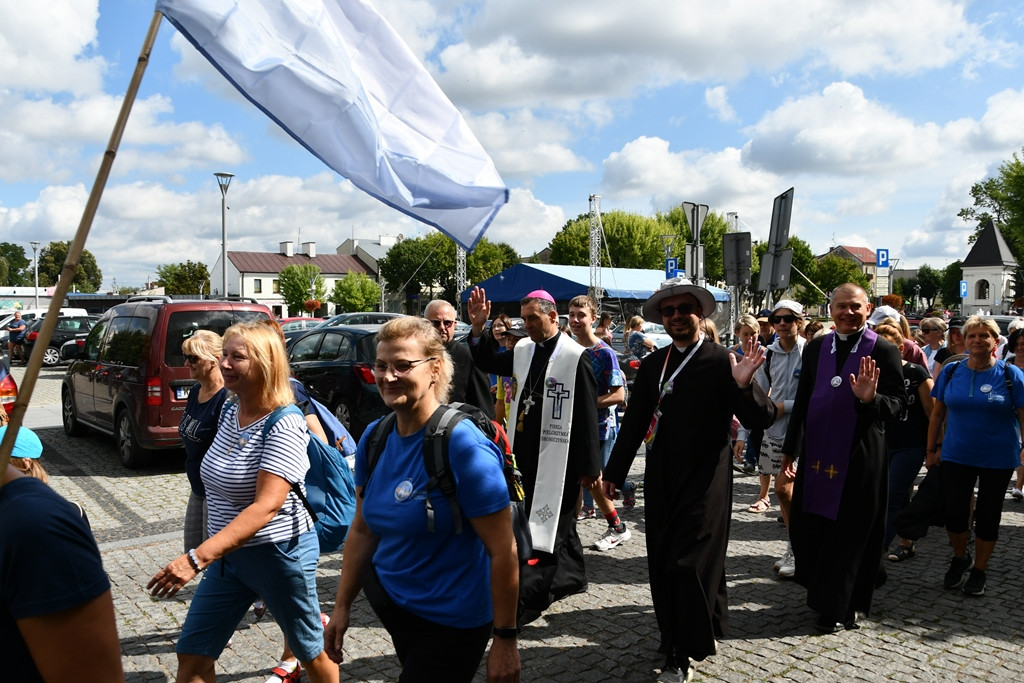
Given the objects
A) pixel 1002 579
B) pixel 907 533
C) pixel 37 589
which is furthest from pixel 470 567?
pixel 1002 579

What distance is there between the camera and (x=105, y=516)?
7.33m

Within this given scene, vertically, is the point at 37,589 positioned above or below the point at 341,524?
above

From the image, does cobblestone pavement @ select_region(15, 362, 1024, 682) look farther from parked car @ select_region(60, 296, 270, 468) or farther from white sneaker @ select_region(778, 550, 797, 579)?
parked car @ select_region(60, 296, 270, 468)

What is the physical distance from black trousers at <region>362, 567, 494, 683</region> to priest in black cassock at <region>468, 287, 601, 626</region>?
2366 mm

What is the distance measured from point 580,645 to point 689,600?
854 mm

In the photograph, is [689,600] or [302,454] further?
[689,600]

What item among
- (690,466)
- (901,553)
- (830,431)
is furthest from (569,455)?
(901,553)

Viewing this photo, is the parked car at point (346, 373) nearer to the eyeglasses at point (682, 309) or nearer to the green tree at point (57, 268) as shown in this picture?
the eyeglasses at point (682, 309)

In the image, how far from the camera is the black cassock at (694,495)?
396cm

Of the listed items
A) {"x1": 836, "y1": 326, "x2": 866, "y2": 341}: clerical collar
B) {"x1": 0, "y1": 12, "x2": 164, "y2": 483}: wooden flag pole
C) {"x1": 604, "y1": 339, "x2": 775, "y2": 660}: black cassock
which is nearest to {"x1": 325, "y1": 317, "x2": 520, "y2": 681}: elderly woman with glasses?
{"x1": 0, "y1": 12, "x2": 164, "y2": 483}: wooden flag pole

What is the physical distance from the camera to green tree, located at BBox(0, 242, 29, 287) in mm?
121900

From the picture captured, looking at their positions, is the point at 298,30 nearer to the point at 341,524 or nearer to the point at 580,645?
the point at 341,524

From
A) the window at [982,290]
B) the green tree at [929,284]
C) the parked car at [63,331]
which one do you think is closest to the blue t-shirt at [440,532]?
the parked car at [63,331]

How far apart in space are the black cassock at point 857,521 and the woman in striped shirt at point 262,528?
114 inches
